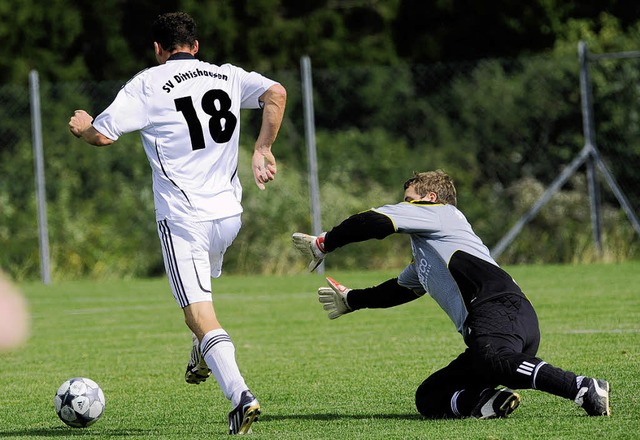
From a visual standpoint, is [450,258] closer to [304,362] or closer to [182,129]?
[182,129]

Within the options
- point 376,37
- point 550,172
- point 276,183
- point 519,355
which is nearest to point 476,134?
point 550,172

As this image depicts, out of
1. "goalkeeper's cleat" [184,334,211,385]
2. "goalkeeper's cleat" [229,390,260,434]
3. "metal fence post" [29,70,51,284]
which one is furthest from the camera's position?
"metal fence post" [29,70,51,284]

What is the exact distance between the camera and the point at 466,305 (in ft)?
21.6

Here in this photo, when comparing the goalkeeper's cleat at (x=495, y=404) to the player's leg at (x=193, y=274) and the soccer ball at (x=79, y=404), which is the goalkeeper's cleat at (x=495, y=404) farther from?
the soccer ball at (x=79, y=404)

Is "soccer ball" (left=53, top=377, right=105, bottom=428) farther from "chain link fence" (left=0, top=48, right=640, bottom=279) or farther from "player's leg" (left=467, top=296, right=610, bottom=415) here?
"chain link fence" (left=0, top=48, right=640, bottom=279)

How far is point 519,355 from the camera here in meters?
6.30

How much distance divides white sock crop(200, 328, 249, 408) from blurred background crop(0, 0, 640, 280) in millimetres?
12641

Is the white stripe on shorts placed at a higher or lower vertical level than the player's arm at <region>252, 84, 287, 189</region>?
lower

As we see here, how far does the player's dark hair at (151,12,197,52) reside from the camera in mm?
6754

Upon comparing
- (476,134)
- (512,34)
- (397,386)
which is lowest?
(397,386)

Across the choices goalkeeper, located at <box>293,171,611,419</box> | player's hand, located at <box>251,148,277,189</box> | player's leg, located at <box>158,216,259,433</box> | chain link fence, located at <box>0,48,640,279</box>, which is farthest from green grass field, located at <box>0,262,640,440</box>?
chain link fence, located at <box>0,48,640,279</box>

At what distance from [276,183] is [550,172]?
423cm

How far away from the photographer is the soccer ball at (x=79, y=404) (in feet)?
22.4

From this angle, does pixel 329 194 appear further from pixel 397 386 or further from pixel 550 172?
pixel 397 386
